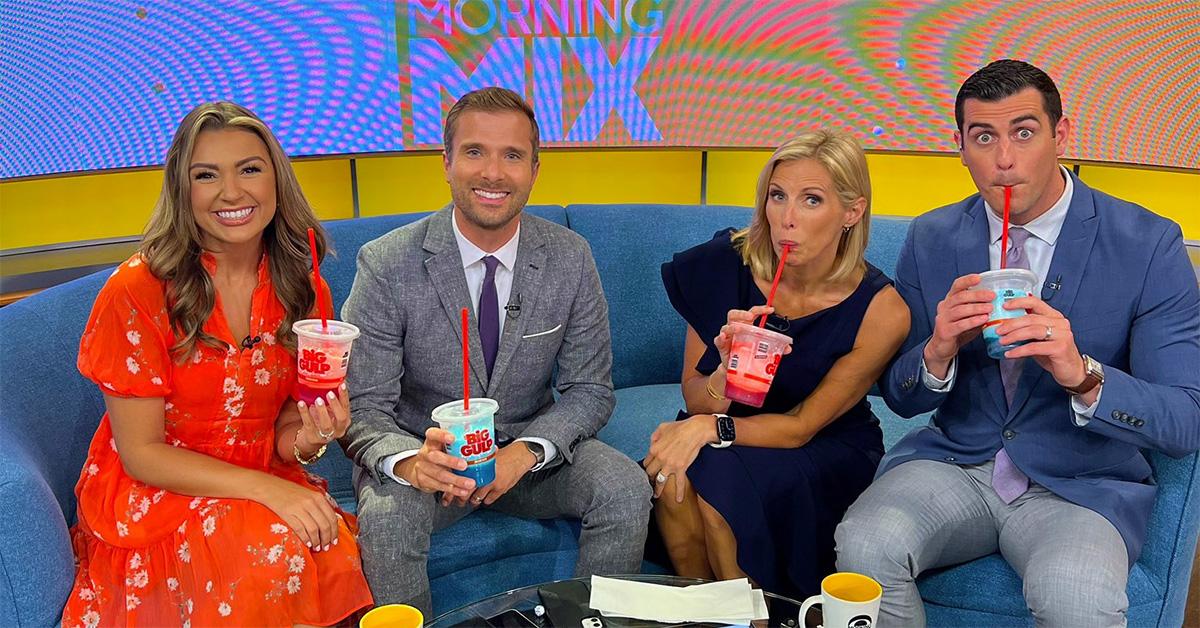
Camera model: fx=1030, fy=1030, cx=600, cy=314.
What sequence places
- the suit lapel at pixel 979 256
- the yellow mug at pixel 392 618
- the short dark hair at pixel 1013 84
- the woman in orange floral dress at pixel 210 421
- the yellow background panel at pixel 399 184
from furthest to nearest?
the yellow background panel at pixel 399 184
the suit lapel at pixel 979 256
the short dark hair at pixel 1013 84
the woman in orange floral dress at pixel 210 421
the yellow mug at pixel 392 618

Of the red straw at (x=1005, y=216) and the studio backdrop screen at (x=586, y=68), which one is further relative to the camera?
the studio backdrop screen at (x=586, y=68)

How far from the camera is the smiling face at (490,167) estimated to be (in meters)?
2.54

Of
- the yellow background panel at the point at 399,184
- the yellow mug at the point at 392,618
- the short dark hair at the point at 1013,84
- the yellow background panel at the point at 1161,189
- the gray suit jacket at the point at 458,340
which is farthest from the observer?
the yellow background panel at the point at 399,184

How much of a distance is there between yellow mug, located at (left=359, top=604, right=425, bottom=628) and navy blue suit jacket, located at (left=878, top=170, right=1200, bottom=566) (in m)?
1.32

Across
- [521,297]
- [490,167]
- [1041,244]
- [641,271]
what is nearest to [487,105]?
[490,167]

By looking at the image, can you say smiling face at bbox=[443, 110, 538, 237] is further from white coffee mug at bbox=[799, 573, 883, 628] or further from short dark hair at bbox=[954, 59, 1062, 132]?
white coffee mug at bbox=[799, 573, 883, 628]

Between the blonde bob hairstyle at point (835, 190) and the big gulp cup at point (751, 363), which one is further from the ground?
the blonde bob hairstyle at point (835, 190)

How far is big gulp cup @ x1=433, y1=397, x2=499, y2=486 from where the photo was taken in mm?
2029

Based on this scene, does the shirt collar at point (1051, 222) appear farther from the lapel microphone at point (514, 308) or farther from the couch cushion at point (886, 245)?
the lapel microphone at point (514, 308)

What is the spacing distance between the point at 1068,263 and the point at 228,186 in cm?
187

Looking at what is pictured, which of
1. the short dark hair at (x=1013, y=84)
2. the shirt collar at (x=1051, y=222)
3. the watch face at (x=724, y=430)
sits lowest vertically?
the watch face at (x=724, y=430)

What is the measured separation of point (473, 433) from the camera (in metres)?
2.05

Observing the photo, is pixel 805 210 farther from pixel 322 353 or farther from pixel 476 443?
pixel 322 353

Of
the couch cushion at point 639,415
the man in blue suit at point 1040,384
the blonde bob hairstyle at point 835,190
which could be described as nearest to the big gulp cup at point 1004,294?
the man in blue suit at point 1040,384
